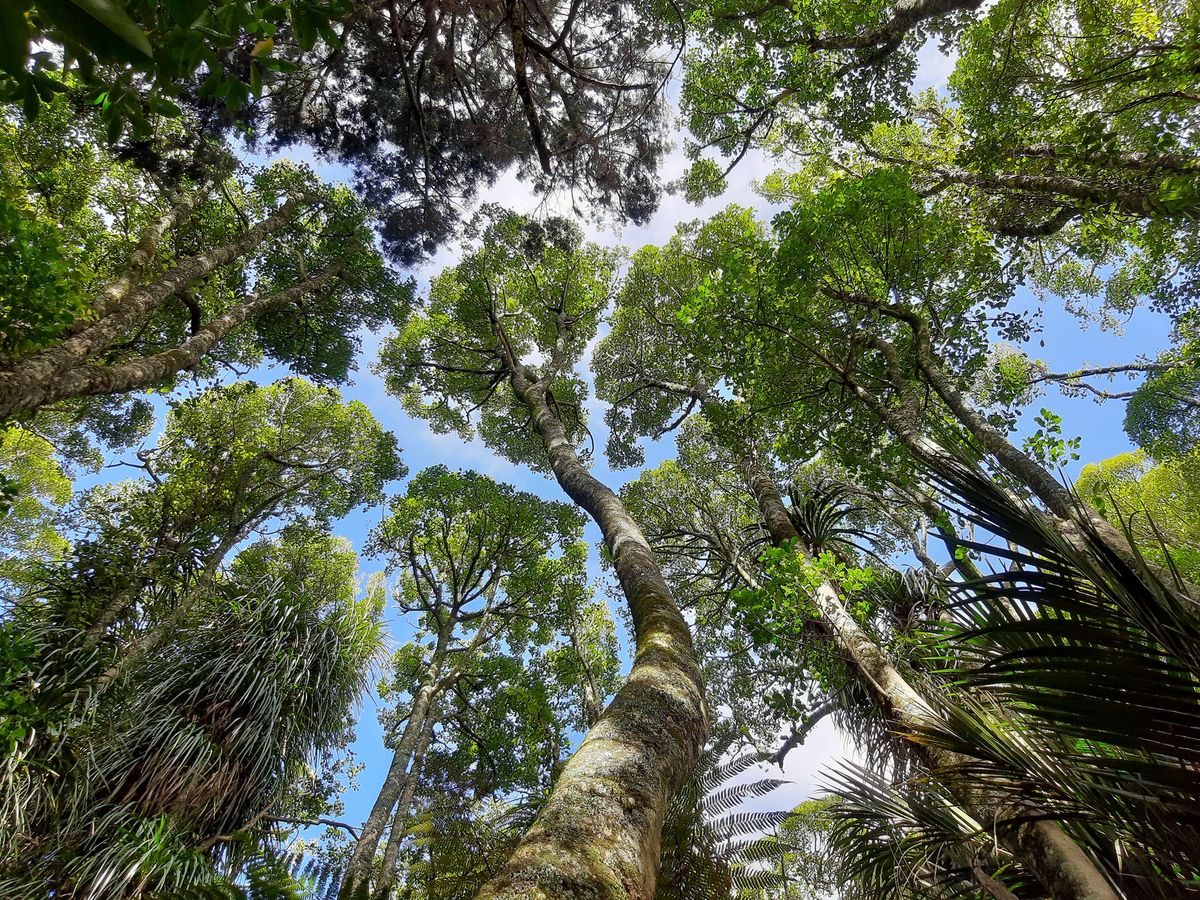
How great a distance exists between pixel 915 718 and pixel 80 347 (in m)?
6.53

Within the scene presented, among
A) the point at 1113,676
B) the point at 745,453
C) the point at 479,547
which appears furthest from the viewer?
the point at 479,547

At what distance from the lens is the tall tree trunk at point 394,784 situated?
480 centimetres

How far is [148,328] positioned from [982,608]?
439 inches

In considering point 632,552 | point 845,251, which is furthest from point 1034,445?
point 632,552

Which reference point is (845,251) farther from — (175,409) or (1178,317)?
(175,409)

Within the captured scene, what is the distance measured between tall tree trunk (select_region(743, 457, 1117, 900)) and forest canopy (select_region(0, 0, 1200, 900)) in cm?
2

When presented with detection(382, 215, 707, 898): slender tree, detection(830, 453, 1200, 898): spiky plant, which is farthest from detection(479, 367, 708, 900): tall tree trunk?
detection(830, 453, 1200, 898): spiky plant

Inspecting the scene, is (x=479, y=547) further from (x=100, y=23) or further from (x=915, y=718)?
(x=100, y=23)

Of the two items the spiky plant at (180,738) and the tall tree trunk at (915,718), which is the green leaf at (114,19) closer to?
the tall tree trunk at (915,718)

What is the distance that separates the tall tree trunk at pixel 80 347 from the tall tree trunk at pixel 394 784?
13.0 feet

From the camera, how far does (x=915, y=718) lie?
10.1 ft

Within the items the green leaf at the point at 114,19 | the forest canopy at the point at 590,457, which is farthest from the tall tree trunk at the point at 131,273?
the green leaf at the point at 114,19

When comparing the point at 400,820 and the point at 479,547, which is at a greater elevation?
the point at 479,547

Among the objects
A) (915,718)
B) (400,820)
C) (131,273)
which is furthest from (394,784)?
(131,273)
